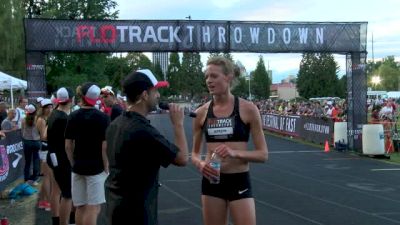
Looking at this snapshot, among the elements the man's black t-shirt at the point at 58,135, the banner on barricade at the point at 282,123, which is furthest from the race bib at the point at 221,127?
the banner on barricade at the point at 282,123

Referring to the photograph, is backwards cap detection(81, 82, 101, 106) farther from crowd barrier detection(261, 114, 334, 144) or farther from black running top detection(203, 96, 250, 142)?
crowd barrier detection(261, 114, 334, 144)

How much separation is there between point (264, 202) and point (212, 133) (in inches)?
218

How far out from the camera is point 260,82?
105m

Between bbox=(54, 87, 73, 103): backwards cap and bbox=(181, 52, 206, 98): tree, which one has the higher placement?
bbox=(181, 52, 206, 98): tree

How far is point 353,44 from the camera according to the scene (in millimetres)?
19328

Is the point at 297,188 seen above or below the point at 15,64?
below

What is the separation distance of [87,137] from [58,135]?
119cm

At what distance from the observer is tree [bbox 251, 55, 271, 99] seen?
104 meters

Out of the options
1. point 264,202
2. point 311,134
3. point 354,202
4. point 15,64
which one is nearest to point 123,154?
point 264,202

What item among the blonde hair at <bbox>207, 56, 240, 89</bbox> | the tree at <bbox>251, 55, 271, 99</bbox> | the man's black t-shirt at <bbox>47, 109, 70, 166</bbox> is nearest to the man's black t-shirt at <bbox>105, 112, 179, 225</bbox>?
the blonde hair at <bbox>207, 56, 240, 89</bbox>

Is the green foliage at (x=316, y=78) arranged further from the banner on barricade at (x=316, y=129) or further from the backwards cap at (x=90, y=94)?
the backwards cap at (x=90, y=94)

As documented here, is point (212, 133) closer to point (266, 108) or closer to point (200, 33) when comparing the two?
point (200, 33)

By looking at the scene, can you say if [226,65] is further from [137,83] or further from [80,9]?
[80,9]

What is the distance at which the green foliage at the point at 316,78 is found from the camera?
86938 mm
